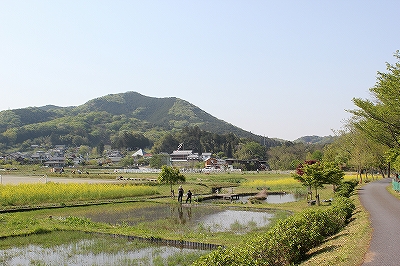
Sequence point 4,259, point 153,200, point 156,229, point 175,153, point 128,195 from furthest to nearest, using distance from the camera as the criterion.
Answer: point 175,153
point 128,195
point 153,200
point 156,229
point 4,259

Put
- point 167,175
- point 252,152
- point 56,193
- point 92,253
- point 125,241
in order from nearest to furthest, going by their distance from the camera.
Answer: point 92,253
point 125,241
point 56,193
point 167,175
point 252,152

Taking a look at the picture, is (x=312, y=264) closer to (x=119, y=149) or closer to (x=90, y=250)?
(x=90, y=250)

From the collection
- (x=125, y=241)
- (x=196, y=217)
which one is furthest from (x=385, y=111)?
(x=125, y=241)

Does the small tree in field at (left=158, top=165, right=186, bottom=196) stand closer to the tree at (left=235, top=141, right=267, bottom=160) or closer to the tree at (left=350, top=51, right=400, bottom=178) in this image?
the tree at (left=350, top=51, right=400, bottom=178)

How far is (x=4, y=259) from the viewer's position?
12117mm

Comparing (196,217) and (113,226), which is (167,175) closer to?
(196,217)

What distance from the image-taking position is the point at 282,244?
31.3ft

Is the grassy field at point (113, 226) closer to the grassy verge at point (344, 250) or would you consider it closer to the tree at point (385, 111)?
the grassy verge at point (344, 250)

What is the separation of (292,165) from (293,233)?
3443 inches

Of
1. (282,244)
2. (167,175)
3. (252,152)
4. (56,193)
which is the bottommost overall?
(56,193)

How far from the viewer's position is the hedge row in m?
7.83

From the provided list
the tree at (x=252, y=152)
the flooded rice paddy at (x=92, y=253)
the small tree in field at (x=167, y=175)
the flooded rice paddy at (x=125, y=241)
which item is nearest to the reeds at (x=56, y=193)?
the small tree in field at (x=167, y=175)

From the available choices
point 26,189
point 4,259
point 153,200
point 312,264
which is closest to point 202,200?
point 153,200

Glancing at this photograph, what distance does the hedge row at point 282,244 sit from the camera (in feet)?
25.7
